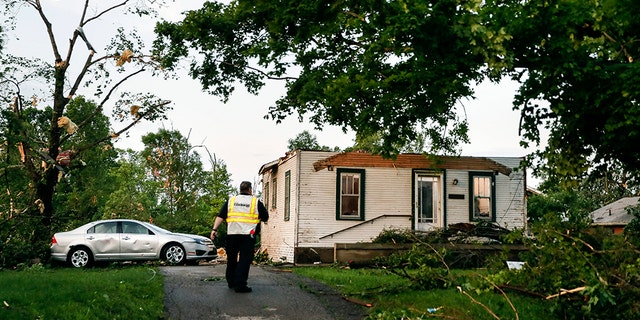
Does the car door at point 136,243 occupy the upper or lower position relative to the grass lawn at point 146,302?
upper

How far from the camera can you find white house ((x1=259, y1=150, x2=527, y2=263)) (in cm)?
2053

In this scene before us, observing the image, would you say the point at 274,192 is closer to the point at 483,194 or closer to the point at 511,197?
the point at 483,194

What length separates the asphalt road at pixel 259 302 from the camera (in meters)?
8.48

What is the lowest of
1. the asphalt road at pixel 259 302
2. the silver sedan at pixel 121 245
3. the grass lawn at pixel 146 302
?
the asphalt road at pixel 259 302

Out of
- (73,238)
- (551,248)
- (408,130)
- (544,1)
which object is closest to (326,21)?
(408,130)

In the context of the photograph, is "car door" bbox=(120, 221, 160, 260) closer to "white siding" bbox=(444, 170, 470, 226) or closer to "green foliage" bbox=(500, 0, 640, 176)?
"white siding" bbox=(444, 170, 470, 226)

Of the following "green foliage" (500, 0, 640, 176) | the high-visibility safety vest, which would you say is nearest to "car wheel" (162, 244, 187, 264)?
the high-visibility safety vest

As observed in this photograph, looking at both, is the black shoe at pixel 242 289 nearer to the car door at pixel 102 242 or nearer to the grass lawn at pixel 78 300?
the grass lawn at pixel 78 300

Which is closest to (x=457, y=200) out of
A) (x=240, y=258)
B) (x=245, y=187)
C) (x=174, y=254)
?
(x=174, y=254)

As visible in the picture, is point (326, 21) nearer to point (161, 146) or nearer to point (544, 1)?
point (544, 1)

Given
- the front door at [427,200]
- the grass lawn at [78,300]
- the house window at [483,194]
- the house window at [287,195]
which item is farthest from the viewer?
the house window at [287,195]

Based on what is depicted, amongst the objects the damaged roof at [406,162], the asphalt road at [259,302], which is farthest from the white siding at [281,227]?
the asphalt road at [259,302]

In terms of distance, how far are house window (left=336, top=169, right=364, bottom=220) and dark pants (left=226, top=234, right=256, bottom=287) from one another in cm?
1006

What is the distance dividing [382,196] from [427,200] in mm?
1616
